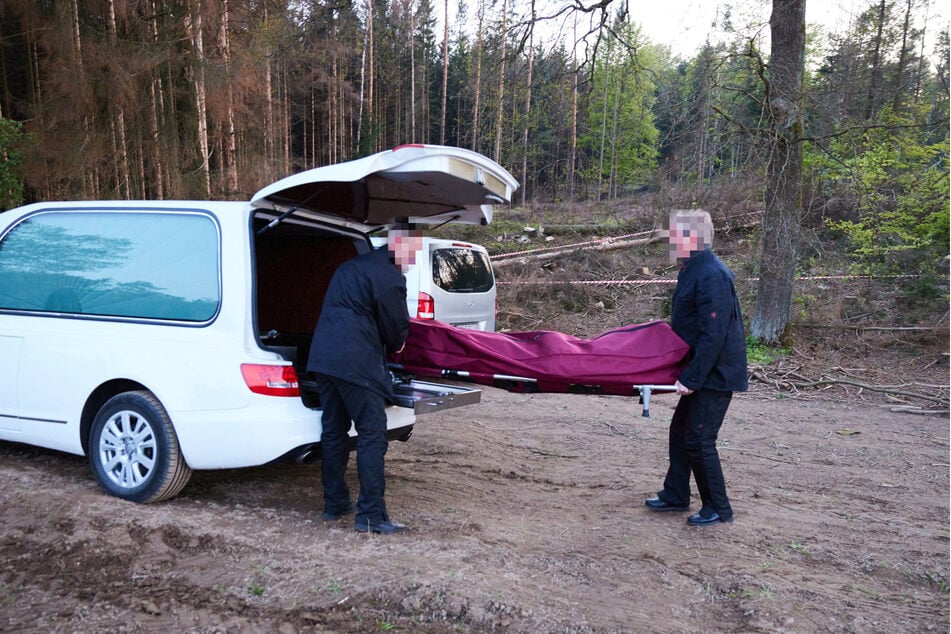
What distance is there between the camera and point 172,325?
4191mm

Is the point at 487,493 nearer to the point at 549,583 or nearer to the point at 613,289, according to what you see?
the point at 549,583

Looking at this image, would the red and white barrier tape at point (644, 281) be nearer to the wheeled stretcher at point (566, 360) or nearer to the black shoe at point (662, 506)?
the black shoe at point (662, 506)

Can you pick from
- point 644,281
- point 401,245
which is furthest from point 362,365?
point 644,281

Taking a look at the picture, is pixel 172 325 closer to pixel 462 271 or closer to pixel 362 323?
pixel 362 323

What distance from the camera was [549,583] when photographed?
11.3 feet

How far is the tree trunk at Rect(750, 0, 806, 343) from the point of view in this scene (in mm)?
9969

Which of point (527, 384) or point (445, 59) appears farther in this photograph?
point (445, 59)

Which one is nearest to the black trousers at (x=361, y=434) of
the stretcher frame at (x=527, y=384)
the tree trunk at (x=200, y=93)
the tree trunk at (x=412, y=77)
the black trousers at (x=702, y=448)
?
the stretcher frame at (x=527, y=384)

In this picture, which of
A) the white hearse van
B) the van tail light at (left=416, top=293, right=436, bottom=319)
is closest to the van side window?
the white hearse van

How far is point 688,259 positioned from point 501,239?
17.8m

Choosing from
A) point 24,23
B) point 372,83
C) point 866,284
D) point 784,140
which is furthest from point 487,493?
point 372,83

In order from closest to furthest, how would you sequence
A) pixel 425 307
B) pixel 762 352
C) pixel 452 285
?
pixel 425 307 < pixel 452 285 < pixel 762 352

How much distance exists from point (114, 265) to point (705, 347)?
12.8 feet

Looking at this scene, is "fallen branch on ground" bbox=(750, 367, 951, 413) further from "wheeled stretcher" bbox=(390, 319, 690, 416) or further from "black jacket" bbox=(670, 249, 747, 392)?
"wheeled stretcher" bbox=(390, 319, 690, 416)
